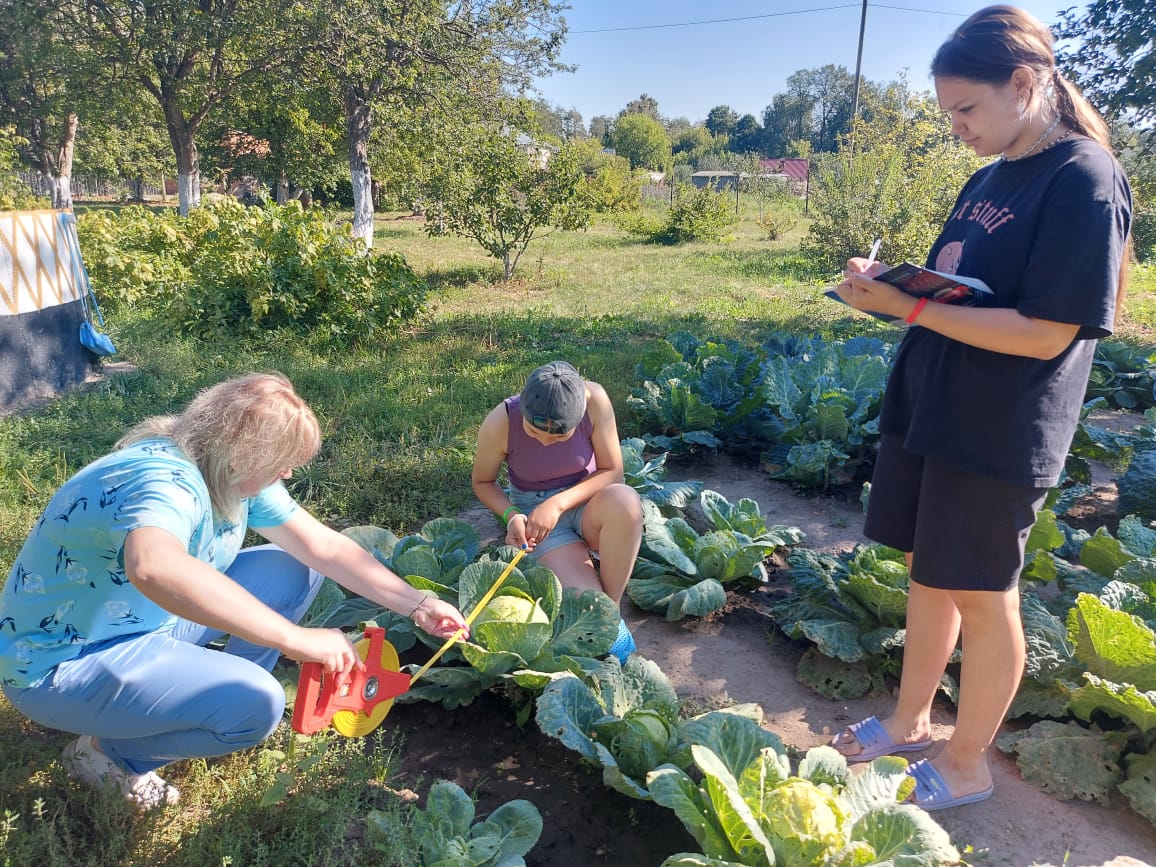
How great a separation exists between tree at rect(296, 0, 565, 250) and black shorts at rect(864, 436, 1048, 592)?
34.9ft

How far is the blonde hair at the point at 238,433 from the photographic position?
70.6 inches

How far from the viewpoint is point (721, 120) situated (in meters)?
92.9

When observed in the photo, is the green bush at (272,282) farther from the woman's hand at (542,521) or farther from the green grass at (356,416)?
the woman's hand at (542,521)

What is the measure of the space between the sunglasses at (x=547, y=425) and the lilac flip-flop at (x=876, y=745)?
1.33 m

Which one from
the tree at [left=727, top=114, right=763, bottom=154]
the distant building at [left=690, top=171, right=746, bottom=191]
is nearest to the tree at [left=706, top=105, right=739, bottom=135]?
the tree at [left=727, top=114, right=763, bottom=154]

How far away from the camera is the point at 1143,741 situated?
2.19 meters

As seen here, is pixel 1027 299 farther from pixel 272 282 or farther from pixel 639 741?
pixel 272 282

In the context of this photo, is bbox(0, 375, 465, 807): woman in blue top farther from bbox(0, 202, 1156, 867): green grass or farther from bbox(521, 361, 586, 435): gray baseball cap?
bbox(521, 361, 586, 435): gray baseball cap

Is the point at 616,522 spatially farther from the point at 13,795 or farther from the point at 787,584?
the point at 13,795

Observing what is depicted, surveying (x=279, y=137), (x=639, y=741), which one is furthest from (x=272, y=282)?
(x=279, y=137)

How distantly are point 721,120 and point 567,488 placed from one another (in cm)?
10009

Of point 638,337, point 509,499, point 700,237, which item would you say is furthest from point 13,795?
point 700,237

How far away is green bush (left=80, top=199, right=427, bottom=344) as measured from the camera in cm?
660

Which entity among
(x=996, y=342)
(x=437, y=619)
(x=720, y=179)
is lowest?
(x=437, y=619)
